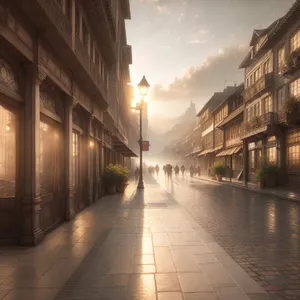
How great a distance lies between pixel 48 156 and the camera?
8.29 m

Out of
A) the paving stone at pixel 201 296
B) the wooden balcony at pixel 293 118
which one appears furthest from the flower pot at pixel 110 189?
the paving stone at pixel 201 296

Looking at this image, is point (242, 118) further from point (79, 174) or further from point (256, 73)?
point (79, 174)

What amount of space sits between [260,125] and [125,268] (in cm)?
2297

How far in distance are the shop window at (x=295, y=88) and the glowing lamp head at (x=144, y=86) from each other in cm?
1046

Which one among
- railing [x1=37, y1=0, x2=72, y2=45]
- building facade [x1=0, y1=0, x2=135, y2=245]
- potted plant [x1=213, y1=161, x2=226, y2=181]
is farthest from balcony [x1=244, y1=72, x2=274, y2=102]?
railing [x1=37, y1=0, x2=72, y2=45]

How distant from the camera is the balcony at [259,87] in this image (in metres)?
24.2

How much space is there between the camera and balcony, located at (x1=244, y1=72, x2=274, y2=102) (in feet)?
79.3

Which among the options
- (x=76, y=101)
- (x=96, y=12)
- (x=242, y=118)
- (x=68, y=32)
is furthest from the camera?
(x=242, y=118)

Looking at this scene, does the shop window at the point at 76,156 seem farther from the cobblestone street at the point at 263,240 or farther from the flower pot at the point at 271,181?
the flower pot at the point at 271,181

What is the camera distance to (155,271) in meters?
4.88

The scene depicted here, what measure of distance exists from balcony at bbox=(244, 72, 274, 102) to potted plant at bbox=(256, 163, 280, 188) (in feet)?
23.5

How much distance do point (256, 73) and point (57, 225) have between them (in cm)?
2608

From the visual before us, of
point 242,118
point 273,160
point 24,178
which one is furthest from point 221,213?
point 242,118

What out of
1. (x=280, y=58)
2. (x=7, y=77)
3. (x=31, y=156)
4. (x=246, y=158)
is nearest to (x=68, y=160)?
(x=31, y=156)
